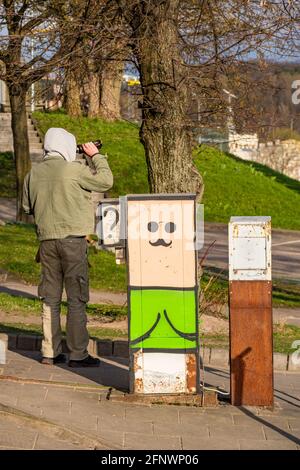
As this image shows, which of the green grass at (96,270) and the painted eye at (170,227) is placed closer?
the painted eye at (170,227)

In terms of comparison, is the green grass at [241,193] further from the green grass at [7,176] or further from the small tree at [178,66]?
the small tree at [178,66]

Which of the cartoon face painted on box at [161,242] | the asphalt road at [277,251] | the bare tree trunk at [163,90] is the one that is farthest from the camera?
the asphalt road at [277,251]

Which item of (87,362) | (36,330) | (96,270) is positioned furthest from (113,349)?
(96,270)

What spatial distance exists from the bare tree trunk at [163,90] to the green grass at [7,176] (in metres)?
19.1

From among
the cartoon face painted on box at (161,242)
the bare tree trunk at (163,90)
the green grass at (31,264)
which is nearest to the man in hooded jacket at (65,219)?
the cartoon face painted on box at (161,242)

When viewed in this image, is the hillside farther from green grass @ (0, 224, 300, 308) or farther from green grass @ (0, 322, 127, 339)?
green grass @ (0, 322, 127, 339)

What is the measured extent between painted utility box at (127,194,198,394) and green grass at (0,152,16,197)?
77.2 ft

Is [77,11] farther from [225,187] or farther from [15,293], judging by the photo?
[225,187]

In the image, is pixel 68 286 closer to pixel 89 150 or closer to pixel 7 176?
pixel 89 150

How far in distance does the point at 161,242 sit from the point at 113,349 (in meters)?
2.47

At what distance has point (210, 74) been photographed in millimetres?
12984

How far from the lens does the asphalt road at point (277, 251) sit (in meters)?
21.6

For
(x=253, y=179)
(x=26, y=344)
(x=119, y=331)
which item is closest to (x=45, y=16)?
(x=119, y=331)

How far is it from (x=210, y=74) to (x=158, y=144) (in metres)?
1.35
